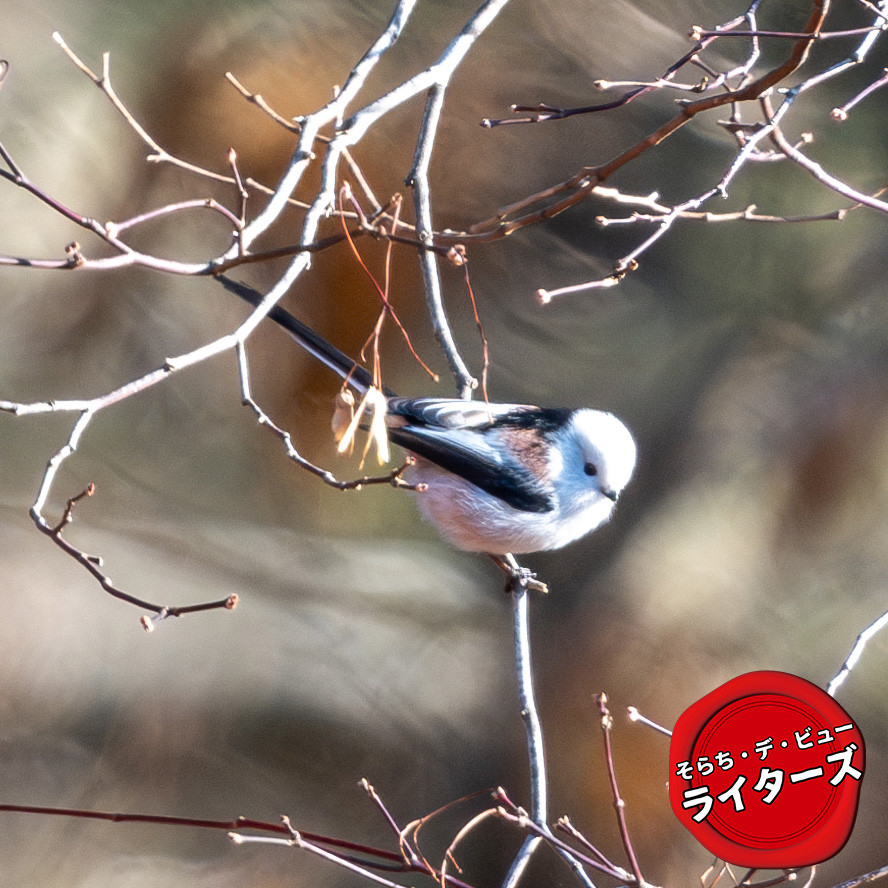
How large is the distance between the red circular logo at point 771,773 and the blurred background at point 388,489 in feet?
4.92

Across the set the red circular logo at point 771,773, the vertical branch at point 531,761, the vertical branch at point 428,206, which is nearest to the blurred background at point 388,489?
the vertical branch at point 428,206

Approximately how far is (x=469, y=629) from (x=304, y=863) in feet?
2.96

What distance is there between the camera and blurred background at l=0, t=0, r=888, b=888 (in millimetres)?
2547

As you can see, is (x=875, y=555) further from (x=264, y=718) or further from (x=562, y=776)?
(x=264, y=718)

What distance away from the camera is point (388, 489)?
114 inches

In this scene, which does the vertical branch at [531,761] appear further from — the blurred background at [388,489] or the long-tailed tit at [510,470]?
the blurred background at [388,489]

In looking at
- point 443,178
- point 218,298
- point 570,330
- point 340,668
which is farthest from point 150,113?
point 340,668

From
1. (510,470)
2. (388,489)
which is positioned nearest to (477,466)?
(510,470)

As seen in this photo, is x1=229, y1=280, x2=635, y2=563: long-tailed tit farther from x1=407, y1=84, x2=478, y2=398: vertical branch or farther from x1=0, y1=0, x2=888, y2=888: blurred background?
x1=0, y1=0, x2=888, y2=888: blurred background

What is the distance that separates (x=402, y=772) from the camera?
295cm

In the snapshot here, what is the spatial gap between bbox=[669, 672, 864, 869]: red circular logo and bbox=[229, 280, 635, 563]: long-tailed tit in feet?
1.58

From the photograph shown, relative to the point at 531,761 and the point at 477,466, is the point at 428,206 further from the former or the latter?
the point at 531,761

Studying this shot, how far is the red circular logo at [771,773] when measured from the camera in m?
1.38

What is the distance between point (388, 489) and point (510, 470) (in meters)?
1.12
